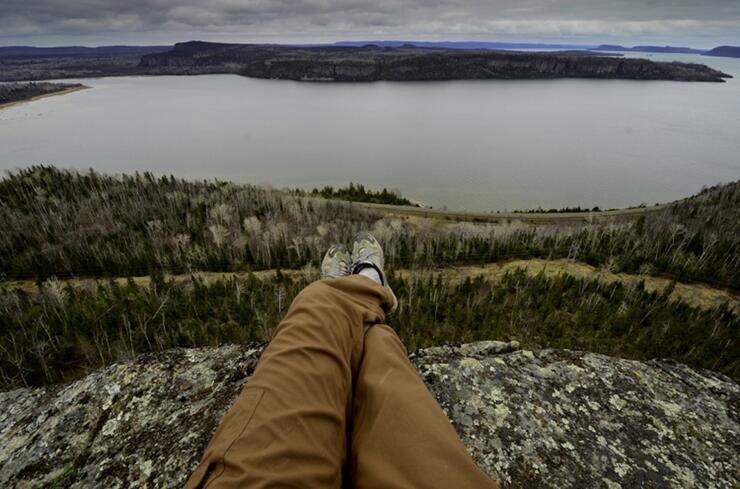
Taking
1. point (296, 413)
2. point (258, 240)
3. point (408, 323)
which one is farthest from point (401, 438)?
point (258, 240)

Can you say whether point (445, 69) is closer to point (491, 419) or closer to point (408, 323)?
point (408, 323)

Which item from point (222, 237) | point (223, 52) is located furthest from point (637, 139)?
point (223, 52)

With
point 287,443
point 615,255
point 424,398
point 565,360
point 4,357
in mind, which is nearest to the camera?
point 287,443

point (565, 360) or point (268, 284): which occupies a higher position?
point (565, 360)

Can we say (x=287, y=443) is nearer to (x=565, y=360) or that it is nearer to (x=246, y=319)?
(x=565, y=360)

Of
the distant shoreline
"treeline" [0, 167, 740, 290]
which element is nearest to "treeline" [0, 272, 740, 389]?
"treeline" [0, 167, 740, 290]

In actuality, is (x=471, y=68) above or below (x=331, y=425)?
above

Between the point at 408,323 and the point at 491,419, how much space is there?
3022mm

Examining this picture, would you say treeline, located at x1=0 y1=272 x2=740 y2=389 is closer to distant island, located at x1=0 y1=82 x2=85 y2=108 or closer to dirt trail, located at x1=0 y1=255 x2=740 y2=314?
dirt trail, located at x1=0 y1=255 x2=740 y2=314

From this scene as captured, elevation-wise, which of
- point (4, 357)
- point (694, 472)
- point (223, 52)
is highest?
point (223, 52)

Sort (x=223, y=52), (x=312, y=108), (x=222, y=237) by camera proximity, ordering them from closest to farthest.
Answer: (x=222, y=237), (x=312, y=108), (x=223, y=52)

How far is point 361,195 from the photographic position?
2522 centimetres

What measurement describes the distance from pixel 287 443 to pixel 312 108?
3003 inches

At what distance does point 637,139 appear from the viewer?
45.8 meters
